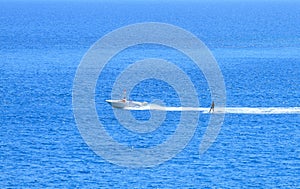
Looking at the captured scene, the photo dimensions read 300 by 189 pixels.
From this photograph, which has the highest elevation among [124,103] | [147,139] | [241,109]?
[241,109]

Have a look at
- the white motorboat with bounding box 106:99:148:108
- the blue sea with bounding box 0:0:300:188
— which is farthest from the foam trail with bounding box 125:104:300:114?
the blue sea with bounding box 0:0:300:188

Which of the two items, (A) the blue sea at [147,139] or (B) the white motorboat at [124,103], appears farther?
(B) the white motorboat at [124,103]

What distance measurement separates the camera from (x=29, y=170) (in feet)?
327

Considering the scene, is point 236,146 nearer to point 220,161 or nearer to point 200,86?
point 220,161

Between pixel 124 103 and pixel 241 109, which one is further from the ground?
pixel 241 109

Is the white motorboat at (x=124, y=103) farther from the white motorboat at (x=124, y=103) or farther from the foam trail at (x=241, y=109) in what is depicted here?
the foam trail at (x=241, y=109)

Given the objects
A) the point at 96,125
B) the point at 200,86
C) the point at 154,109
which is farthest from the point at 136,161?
the point at 200,86

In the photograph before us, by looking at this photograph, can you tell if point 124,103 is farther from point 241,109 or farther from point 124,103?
point 241,109

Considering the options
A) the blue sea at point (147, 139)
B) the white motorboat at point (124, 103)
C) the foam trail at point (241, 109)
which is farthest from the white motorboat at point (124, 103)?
the blue sea at point (147, 139)

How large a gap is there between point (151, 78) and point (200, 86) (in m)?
10.6

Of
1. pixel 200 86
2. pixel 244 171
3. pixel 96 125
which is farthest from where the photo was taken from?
pixel 200 86

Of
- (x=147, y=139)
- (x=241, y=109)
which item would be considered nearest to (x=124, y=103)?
(x=241, y=109)

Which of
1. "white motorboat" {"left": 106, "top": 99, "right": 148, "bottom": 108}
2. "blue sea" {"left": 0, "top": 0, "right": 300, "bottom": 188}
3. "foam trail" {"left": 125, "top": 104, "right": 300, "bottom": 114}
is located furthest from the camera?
"white motorboat" {"left": 106, "top": 99, "right": 148, "bottom": 108}

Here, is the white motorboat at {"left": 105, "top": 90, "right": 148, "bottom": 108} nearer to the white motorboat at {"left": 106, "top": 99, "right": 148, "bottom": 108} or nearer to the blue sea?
the white motorboat at {"left": 106, "top": 99, "right": 148, "bottom": 108}
